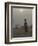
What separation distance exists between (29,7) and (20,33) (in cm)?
44

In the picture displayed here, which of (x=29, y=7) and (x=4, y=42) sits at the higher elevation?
(x=29, y=7)

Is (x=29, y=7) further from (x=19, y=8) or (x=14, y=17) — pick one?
(x=14, y=17)

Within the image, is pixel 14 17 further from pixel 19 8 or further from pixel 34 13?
pixel 34 13

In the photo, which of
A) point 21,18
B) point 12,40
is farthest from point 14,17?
point 12,40

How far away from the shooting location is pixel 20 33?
49.0 inches

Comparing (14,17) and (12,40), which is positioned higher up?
(14,17)
